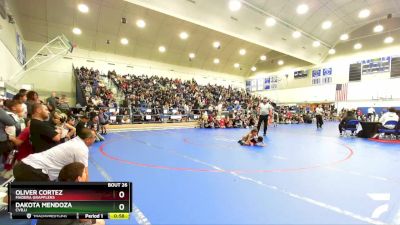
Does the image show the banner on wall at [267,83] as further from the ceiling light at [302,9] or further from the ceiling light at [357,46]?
the ceiling light at [302,9]

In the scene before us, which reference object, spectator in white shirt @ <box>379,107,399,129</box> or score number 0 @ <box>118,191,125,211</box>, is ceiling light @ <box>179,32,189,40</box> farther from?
score number 0 @ <box>118,191,125,211</box>

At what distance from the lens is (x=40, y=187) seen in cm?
124

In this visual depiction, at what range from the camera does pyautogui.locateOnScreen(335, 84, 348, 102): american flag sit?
24469mm

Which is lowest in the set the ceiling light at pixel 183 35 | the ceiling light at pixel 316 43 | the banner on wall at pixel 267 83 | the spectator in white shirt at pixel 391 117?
the spectator in white shirt at pixel 391 117

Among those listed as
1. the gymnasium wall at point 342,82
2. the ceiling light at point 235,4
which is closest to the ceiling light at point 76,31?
the ceiling light at point 235,4

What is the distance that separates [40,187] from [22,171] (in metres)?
1.47

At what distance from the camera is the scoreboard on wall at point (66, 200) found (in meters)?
1.24

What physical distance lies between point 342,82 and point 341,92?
3.52ft

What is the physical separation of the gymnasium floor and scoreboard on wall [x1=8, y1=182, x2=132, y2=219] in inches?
58.5

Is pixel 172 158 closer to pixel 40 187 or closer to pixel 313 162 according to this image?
pixel 313 162

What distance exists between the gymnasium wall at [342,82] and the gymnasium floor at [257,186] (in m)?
20.0

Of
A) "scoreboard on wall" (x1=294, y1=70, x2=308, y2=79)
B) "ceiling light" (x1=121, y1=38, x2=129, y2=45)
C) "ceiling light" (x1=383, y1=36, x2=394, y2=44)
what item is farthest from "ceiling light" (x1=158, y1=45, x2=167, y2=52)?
"ceiling light" (x1=383, y1=36, x2=394, y2=44)

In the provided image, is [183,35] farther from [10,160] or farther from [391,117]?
[10,160]

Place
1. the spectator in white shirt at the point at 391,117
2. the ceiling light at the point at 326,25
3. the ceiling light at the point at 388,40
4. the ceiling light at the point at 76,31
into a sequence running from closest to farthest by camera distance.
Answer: the spectator in white shirt at the point at 391,117, the ceiling light at the point at 76,31, the ceiling light at the point at 326,25, the ceiling light at the point at 388,40
